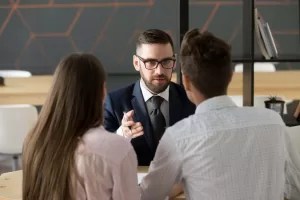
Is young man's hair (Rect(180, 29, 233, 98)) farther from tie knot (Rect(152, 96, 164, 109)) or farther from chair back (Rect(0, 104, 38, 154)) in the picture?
chair back (Rect(0, 104, 38, 154))

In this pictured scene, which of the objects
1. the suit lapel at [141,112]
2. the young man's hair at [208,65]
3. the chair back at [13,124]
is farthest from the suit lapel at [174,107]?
the chair back at [13,124]

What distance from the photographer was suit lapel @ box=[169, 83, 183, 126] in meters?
2.21

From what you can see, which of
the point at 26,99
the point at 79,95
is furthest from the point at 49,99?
the point at 26,99

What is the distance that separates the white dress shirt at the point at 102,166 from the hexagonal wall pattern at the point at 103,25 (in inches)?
142

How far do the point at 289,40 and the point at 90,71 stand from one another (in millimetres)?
3909

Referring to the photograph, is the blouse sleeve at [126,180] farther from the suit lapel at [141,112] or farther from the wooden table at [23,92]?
the wooden table at [23,92]

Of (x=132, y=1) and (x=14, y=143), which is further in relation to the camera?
(x=132, y=1)

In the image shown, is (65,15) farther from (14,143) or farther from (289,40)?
(289,40)

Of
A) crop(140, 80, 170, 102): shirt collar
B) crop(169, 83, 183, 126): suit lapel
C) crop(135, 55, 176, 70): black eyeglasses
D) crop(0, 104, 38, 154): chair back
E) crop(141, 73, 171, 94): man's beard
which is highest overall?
crop(135, 55, 176, 70): black eyeglasses

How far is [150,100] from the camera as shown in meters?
2.22

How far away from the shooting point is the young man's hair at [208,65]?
4.47 feet

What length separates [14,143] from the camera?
3.64m

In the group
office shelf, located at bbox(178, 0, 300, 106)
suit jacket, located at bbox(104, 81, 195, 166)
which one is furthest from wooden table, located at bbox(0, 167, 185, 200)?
office shelf, located at bbox(178, 0, 300, 106)

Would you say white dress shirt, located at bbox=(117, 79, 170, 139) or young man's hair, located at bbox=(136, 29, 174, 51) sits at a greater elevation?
young man's hair, located at bbox=(136, 29, 174, 51)
